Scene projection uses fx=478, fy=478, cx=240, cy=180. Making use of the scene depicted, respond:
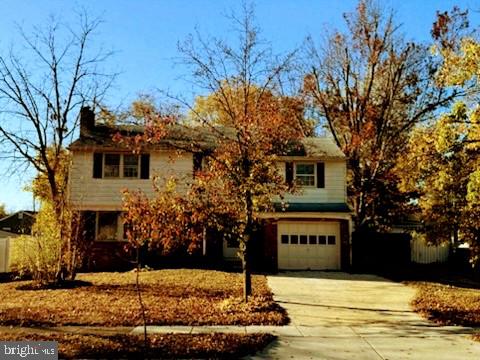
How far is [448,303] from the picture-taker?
1330cm

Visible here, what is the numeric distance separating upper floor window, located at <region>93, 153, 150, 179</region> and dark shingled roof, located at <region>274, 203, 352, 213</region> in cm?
653

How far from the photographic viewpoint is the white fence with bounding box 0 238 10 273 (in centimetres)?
2022

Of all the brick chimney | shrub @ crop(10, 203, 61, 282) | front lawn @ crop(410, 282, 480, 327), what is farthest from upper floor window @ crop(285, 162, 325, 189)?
shrub @ crop(10, 203, 61, 282)

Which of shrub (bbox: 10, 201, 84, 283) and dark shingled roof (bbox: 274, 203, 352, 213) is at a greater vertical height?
dark shingled roof (bbox: 274, 203, 352, 213)

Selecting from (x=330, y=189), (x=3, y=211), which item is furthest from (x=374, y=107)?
(x=3, y=211)

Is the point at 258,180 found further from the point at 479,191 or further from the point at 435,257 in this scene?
the point at 435,257

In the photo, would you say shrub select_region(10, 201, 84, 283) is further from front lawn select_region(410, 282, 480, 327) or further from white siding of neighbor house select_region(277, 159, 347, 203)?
front lawn select_region(410, 282, 480, 327)

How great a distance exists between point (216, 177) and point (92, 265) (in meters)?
12.2

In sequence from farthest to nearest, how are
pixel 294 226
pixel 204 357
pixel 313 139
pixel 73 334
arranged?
pixel 313 139, pixel 294 226, pixel 73 334, pixel 204 357

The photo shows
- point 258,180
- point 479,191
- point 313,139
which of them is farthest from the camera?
point 313,139

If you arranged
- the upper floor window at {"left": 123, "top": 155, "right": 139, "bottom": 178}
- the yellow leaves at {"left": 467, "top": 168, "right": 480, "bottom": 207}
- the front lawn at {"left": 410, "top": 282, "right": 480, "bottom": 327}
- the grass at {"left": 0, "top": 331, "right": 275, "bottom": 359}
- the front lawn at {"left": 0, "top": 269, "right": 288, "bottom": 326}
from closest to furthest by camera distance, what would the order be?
the grass at {"left": 0, "top": 331, "right": 275, "bottom": 359} < the front lawn at {"left": 0, "top": 269, "right": 288, "bottom": 326} < the yellow leaves at {"left": 467, "top": 168, "right": 480, "bottom": 207} < the front lawn at {"left": 410, "top": 282, "right": 480, "bottom": 327} < the upper floor window at {"left": 123, "top": 155, "right": 139, "bottom": 178}

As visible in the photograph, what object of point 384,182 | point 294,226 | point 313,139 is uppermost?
point 313,139

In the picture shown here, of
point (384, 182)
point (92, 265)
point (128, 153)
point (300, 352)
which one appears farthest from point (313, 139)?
point (300, 352)

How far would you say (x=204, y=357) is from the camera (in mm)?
7824
